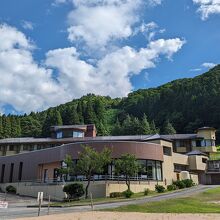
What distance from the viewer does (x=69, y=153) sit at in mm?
42562

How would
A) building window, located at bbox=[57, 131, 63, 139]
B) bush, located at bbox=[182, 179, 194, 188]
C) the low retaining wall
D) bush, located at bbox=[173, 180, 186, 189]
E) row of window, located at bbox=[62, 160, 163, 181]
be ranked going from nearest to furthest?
the low retaining wall → row of window, located at bbox=[62, 160, 163, 181] → bush, located at bbox=[173, 180, 186, 189] → bush, located at bbox=[182, 179, 194, 188] → building window, located at bbox=[57, 131, 63, 139]

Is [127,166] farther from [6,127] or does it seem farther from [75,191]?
[6,127]

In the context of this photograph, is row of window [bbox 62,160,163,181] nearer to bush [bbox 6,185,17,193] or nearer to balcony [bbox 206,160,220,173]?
bush [bbox 6,185,17,193]

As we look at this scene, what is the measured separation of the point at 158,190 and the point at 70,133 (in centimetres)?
3295

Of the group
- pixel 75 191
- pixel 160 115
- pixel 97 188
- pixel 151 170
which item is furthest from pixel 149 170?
pixel 160 115

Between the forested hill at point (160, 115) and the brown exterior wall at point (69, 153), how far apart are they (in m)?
43.7

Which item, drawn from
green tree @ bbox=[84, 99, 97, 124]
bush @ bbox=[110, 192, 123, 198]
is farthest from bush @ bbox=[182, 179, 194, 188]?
green tree @ bbox=[84, 99, 97, 124]

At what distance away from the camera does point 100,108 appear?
13125 cm

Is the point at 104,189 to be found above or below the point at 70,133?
below

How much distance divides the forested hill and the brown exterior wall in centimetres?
4373

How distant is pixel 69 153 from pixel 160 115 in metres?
83.1

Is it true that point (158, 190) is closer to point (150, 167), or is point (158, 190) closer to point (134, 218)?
point (150, 167)

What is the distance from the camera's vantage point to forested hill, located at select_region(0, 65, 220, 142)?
101188 mm

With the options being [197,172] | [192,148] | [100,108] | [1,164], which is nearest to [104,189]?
[197,172]
